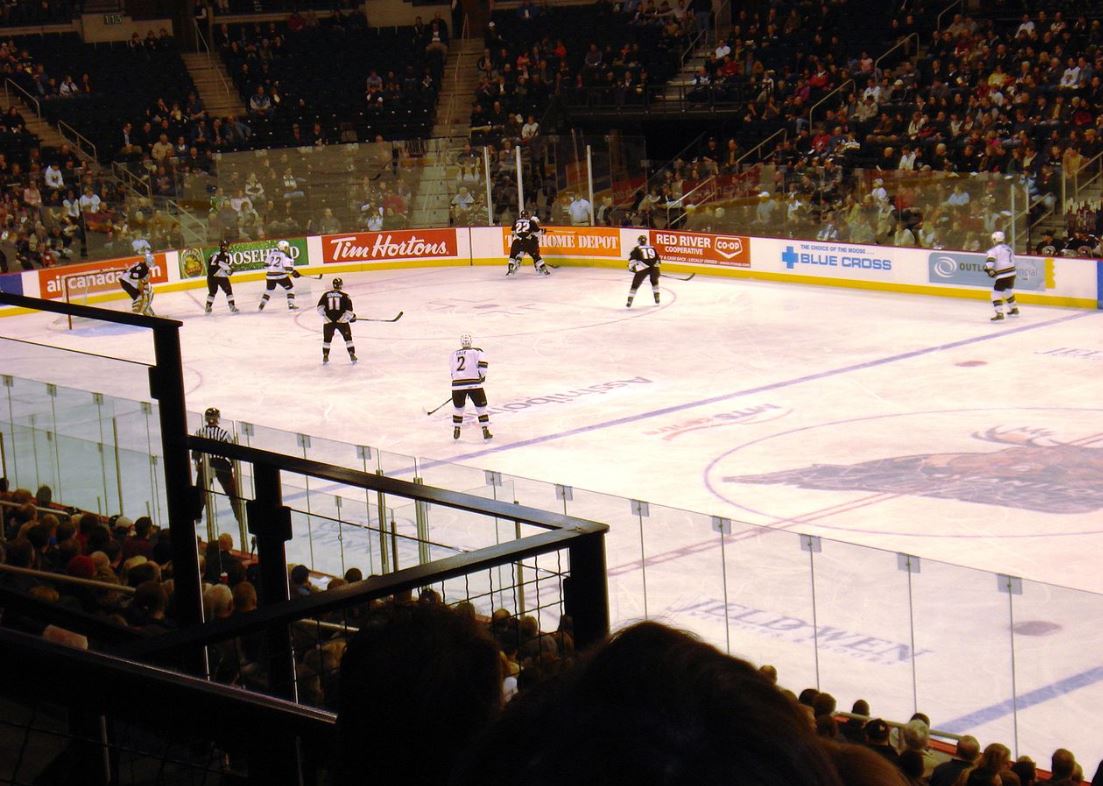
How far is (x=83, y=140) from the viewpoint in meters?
30.6

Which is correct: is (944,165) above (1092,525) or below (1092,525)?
above

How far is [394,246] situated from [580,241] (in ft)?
12.5

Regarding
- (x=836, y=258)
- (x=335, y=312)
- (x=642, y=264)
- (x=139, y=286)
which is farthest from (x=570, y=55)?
(x=335, y=312)

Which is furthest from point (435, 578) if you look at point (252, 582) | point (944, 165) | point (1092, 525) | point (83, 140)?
point (83, 140)

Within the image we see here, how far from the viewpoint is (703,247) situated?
85.0ft

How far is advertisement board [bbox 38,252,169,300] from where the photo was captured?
24.3 meters

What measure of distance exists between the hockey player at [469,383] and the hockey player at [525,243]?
11.8 m

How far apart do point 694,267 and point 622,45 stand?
8.65 metres

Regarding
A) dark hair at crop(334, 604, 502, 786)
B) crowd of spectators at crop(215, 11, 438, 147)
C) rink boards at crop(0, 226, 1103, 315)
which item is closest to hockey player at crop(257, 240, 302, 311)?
rink boards at crop(0, 226, 1103, 315)

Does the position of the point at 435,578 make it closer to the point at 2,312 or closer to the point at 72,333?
the point at 72,333

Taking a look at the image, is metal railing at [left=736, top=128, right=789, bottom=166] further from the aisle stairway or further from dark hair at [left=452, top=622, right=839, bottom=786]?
dark hair at [left=452, top=622, right=839, bottom=786]

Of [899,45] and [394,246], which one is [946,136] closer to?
[899,45]

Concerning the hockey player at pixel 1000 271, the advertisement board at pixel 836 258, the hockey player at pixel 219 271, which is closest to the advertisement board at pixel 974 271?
the advertisement board at pixel 836 258

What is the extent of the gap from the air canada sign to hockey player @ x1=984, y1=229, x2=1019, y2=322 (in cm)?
1198
